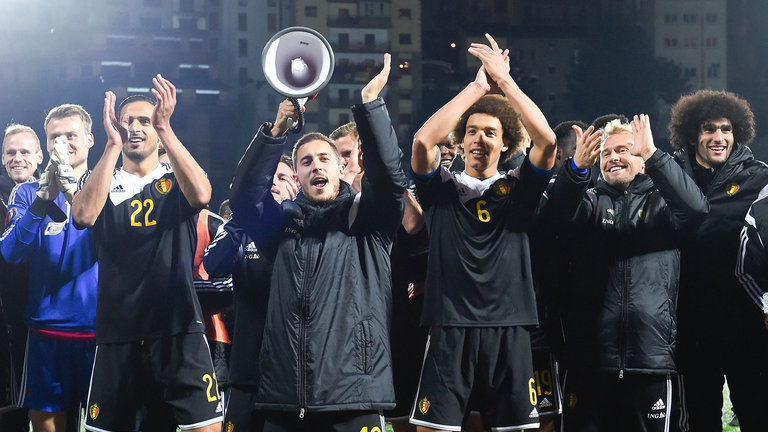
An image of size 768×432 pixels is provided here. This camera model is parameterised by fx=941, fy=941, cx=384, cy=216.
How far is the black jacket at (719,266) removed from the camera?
4801mm

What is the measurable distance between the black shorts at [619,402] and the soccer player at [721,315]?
0.27 meters

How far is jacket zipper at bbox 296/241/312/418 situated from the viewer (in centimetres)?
380

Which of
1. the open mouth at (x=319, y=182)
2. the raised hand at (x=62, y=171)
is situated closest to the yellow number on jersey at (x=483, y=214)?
the open mouth at (x=319, y=182)

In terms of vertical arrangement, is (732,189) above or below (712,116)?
below

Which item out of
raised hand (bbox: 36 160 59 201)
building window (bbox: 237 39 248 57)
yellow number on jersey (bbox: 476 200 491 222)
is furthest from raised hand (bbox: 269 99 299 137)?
building window (bbox: 237 39 248 57)

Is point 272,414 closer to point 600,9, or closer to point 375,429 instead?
point 375,429

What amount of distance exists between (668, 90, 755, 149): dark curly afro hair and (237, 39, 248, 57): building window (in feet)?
98.0

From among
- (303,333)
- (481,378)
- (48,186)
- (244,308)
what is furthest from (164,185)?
(481,378)

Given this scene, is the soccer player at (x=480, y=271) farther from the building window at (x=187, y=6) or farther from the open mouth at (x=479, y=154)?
the building window at (x=187, y=6)

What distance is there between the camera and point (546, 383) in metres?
4.79

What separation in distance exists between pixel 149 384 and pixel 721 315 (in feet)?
9.47

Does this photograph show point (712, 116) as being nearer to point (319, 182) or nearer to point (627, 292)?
point (627, 292)

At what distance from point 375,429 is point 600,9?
29.1 meters

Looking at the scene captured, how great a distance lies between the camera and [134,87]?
30.5 m
